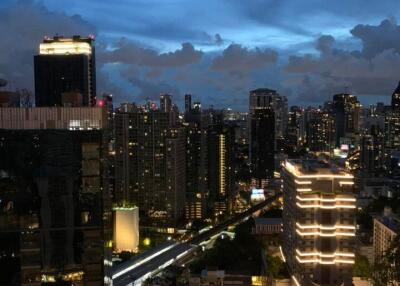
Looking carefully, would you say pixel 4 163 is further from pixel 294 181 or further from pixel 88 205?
pixel 294 181

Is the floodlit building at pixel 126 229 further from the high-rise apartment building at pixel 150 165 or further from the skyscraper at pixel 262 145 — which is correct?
the skyscraper at pixel 262 145

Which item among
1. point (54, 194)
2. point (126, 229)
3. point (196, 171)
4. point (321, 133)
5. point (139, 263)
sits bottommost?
point (139, 263)

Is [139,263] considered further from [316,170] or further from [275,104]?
[275,104]

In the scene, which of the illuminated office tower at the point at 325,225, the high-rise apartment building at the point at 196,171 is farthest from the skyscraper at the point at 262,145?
the illuminated office tower at the point at 325,225

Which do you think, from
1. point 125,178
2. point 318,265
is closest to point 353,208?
point 318,265

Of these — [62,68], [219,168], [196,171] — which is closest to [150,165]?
[196,171]
